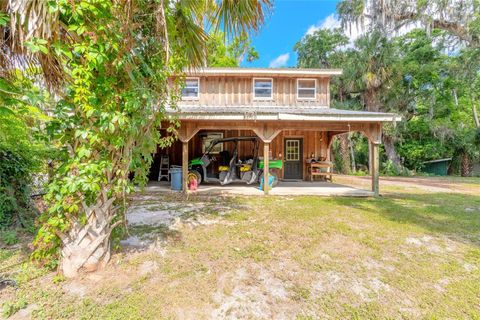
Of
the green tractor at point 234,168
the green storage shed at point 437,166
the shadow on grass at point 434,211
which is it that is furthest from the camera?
the green storage shed at point 437,166

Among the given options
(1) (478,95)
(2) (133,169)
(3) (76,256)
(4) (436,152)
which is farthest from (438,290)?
(1) (478,95)

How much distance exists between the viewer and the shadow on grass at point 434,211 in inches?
176

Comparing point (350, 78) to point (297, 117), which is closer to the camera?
point (297, 117)

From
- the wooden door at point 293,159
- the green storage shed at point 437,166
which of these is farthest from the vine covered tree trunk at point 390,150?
the wooden door at point 293,159

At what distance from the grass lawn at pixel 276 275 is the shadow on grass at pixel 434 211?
6 cm

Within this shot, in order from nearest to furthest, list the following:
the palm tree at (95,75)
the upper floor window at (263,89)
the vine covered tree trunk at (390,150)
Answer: the palm tree at (95,75) → the upper floor window at (263,89) → the vine covered tree trunk at (390,150)

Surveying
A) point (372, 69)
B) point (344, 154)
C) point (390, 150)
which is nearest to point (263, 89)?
point (372, 69)

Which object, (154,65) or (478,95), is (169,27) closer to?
(154,65)

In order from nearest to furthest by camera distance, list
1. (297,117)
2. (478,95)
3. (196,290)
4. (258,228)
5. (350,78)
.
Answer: (196,290) < (258,228) < (297,117) < (350,78) < (478,95)

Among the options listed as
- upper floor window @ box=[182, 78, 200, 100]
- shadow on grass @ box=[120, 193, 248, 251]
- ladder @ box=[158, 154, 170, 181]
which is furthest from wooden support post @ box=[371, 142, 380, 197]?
ladder @ box=[158, 154, 170, 181]

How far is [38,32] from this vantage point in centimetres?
198

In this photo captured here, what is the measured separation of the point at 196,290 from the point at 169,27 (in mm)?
3193

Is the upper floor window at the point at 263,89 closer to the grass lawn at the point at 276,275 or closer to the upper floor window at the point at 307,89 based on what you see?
the upper floor window at the point at 307,89

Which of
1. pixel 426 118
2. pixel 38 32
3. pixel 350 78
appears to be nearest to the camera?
pixel 38 32
